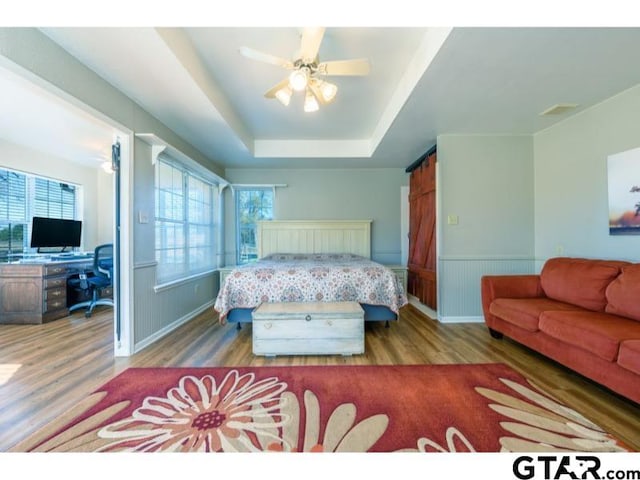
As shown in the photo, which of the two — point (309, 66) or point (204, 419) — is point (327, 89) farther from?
point (204, 419)

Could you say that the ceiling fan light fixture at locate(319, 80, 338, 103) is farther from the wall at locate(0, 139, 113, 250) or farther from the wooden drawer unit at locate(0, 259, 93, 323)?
the wall at locate(0, 139, 113, 250)

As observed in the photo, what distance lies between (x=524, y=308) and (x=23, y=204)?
270 inches

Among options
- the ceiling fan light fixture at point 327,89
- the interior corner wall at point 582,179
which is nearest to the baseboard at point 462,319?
the interior corner wall at point 582,179

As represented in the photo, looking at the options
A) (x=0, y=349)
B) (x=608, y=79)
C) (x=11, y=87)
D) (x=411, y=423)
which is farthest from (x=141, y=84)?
(x=608, y=79)

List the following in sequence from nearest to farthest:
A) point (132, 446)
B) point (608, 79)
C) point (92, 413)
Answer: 1. point (132, 446)
2. point (92, 413)
3. point (608, 79)

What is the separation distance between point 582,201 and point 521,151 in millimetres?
1027

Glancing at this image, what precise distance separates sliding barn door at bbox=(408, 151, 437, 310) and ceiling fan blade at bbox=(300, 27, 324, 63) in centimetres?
251

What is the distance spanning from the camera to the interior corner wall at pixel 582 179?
2568 mm

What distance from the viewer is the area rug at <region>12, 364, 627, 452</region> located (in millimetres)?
1420

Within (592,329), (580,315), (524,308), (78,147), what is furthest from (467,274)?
(78,147)

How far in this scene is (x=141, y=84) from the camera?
2.35 metres

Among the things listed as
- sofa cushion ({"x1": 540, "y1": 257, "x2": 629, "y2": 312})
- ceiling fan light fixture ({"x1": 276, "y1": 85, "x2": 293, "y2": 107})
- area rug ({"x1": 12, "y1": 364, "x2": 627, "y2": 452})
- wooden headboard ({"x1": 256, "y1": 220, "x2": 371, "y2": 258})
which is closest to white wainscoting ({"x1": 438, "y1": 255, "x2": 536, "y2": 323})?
sofa cushion ({"x1": 540, "y1": 257, "x2": 629, "y2": 312})

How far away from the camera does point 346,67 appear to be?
214 centimetres

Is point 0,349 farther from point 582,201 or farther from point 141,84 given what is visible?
point 582,201
